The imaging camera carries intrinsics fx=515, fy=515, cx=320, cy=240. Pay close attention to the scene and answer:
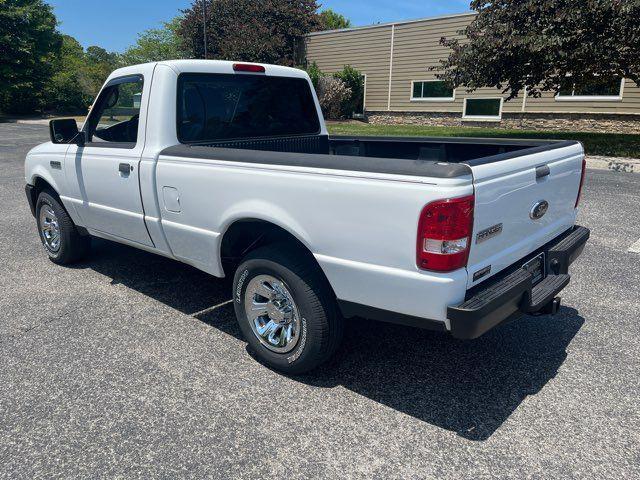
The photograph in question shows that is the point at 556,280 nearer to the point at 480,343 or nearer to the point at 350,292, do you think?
the point at 480,343

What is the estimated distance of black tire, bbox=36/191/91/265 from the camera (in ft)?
17.3

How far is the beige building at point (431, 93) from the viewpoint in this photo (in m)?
20.2

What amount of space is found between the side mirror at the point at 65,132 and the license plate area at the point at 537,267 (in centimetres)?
390

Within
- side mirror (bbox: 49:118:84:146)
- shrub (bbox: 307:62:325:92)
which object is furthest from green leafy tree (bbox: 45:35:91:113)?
side mirror (bbox: 49:118:84:146)

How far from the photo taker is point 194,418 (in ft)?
9.57

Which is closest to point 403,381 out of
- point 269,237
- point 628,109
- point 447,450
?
point 447,450

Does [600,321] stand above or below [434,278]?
below

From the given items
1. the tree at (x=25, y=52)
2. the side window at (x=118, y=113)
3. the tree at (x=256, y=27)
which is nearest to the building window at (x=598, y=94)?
the tree at (x=256, y=27)

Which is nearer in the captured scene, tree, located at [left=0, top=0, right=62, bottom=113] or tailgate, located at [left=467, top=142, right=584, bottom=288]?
tailgate, located at [left=467, top=142, right=584, bottom=288]

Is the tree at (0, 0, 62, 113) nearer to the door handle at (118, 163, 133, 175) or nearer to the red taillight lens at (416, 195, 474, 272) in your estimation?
the door handle at (118, 163, 133, 175)

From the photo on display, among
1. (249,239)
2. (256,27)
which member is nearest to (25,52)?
(256,27)

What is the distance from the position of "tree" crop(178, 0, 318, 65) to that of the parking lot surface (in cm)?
2713

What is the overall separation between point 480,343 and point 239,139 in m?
2.55

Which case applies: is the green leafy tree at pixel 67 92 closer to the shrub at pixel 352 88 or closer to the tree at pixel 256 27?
the tree at pixel 256 27
